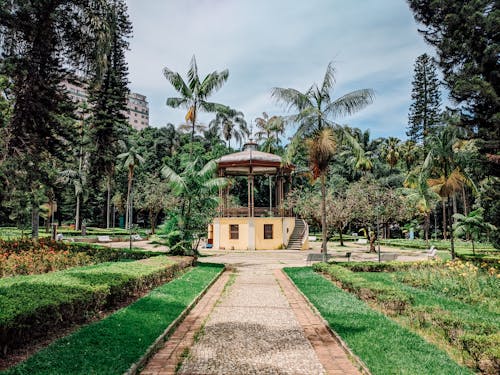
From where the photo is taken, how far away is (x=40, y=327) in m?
5.07

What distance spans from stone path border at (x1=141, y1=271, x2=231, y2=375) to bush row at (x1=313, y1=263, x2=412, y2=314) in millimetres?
3352

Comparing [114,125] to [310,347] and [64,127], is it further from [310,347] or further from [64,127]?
[310,347]

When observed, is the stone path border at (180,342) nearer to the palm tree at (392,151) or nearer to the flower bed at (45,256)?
the flower bed at (45,256)

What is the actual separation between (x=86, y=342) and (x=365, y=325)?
13.5ft

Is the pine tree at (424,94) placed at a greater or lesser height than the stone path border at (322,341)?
greater

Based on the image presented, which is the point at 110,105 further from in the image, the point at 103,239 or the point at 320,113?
the point at 320,113

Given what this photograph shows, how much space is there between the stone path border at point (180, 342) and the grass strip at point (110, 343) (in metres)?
0.20

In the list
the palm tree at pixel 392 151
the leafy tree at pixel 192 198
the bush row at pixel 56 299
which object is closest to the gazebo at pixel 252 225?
the leafy tree at pixel 192 198

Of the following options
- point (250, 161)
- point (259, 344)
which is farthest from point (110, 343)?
point (250, 161)

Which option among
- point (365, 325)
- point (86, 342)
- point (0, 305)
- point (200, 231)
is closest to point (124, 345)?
point (86, 342)

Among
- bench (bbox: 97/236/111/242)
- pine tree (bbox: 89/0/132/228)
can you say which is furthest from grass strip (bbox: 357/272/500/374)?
pine tree (bbox: 89/0/132/228)

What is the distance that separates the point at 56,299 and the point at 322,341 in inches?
155

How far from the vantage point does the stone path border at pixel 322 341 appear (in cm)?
458

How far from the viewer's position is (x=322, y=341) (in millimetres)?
5660
